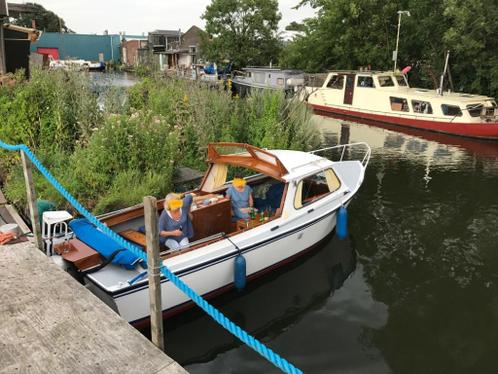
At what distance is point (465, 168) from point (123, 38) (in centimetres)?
7779

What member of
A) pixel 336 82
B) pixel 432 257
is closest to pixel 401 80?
pixel 336 82

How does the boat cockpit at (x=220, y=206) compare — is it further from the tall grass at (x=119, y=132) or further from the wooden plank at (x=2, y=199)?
the wooden plank at (x=2, y=199)

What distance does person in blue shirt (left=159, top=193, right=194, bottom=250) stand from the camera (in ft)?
22.2

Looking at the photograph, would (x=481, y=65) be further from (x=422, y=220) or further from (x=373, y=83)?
(x=422, y=220)

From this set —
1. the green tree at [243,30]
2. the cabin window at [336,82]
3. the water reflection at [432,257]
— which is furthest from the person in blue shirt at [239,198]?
the green tree at [243,30]

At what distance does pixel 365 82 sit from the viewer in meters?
25.4

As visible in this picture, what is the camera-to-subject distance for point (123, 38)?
81938mm

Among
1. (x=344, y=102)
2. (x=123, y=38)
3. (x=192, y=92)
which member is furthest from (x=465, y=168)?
(x=123, y=38)

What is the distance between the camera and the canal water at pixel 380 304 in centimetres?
623

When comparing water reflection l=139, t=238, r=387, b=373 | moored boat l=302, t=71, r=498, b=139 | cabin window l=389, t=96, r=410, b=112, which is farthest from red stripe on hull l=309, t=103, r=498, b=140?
water reflection l=139, t=238, r=387, b=373

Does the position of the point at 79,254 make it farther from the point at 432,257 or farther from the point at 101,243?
the point at 432,257

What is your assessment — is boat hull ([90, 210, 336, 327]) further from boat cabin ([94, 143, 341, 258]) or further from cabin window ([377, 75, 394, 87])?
cabin window ([377, 75, 394, 87])

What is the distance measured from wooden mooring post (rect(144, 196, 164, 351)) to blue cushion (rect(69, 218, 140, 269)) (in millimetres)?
2179

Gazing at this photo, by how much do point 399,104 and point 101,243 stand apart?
20.4 metres
